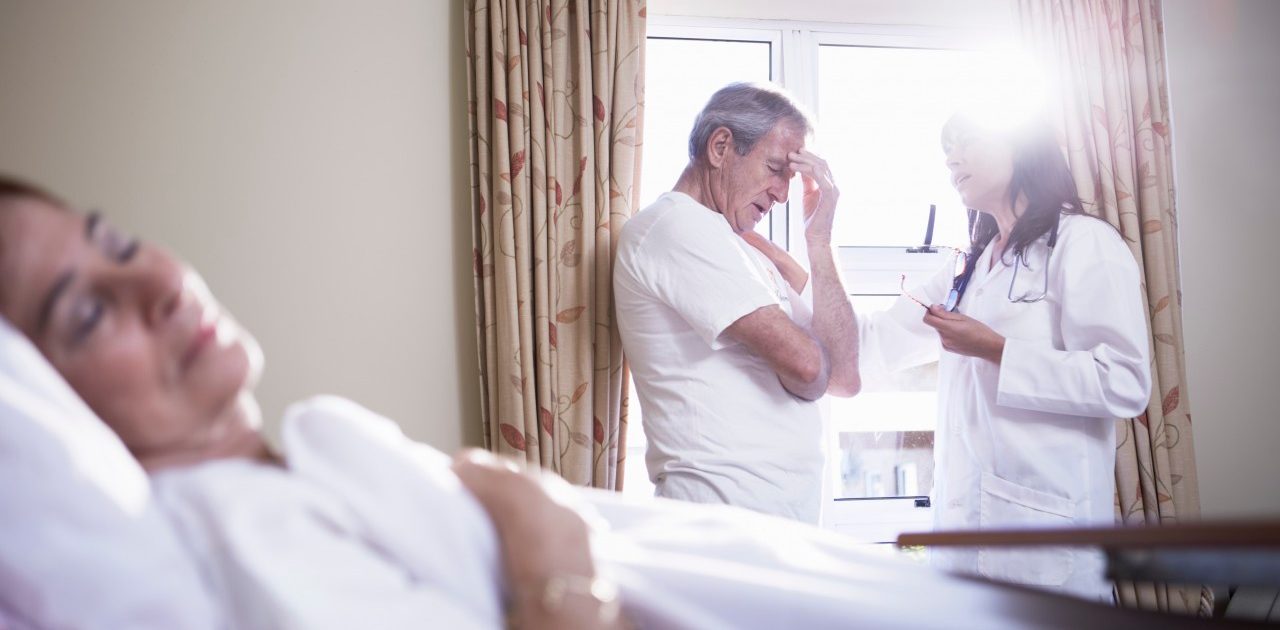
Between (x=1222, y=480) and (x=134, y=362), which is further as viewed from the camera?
(x=1222, y=480)

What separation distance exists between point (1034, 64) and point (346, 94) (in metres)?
2.03

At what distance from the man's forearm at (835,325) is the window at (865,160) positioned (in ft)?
2.29

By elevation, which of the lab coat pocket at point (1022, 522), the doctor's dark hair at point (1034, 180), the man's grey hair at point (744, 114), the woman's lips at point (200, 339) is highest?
the man's grey hair at point (744, 114)

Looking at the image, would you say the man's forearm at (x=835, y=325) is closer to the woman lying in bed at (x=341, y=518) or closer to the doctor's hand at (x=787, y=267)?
the doctor's hand at (x=787, y=267)

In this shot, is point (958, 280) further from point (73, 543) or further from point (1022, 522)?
point (73, 543)

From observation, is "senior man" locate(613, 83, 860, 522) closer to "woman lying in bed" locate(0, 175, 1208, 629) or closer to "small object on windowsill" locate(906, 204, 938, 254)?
Result: "small object on windowsill" locate(906, 204, 938, 254)

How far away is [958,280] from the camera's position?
2.41 meters

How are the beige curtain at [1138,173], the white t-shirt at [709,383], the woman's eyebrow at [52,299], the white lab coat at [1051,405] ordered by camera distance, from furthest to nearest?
the beige curtain at [1138,173] → the white lab coat at [1051,405] → the white t-shirt at [709,383] → the woman's eyebrow at [52,299]

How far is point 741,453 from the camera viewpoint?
1.95 metres

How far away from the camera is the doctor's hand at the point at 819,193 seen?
89.5 inches

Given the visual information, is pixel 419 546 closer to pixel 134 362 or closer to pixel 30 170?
pixel 134 362

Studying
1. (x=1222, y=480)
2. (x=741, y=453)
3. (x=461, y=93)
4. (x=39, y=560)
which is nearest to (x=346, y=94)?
(x=461, y=93)

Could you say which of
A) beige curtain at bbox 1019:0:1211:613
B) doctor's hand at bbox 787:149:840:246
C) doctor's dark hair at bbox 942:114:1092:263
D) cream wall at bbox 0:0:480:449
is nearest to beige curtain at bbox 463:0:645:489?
cream wall at bbox 0:0:480:449

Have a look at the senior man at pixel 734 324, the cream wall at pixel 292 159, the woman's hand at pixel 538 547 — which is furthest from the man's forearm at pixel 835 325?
the woman's hand at pixel 538 547
